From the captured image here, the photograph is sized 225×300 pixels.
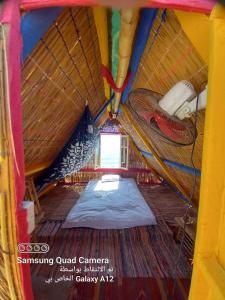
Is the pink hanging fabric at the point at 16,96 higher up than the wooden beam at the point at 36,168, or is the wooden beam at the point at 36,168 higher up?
the pink hanging fabric at the point at 16,96

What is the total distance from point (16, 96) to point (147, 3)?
0.65 meters

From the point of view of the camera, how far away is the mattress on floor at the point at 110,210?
310 centimetres

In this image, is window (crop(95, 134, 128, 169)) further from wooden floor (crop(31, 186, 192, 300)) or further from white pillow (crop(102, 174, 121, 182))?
wooden floor (crop(31, 186, 192, 300))

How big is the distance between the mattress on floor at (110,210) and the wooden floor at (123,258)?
0.38ft

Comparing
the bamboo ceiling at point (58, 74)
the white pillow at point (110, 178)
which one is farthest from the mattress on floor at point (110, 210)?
the bamboo ceiling at point (58, 74)

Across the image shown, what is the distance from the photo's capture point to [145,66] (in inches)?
81.7

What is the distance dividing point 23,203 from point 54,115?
157 cm

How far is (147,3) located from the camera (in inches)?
35.5

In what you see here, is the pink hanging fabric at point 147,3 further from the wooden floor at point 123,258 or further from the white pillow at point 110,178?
the white pillow at point 110,178

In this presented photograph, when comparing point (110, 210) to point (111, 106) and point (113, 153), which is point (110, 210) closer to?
point (111, 106)

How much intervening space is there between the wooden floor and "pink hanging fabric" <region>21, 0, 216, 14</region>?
1930mm

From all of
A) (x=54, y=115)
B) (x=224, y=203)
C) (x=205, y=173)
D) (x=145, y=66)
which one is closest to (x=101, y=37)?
(x=145, y=66)

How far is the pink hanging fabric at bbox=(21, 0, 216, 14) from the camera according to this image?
87cm

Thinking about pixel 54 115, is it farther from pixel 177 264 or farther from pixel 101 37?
pixel 177 264
